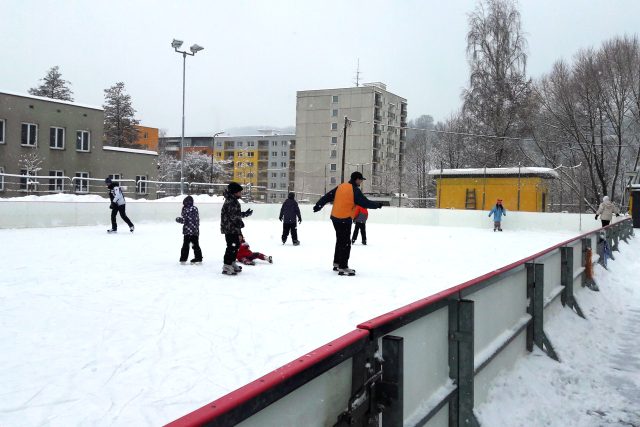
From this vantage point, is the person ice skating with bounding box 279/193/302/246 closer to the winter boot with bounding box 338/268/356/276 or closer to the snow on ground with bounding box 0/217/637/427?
the snow on ground with bounding box 0/217/637/427

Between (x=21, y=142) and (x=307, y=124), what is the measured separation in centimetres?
4820

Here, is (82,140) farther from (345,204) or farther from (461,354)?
(461,354)

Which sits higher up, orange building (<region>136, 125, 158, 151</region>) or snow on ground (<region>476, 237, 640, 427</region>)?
orange building (<region>136, 125, 158, 151</region>)

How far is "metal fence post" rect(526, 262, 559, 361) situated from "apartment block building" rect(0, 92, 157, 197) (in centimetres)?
2456

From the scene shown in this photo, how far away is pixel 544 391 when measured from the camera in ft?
13.3

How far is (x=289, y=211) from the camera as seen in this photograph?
1347 cm

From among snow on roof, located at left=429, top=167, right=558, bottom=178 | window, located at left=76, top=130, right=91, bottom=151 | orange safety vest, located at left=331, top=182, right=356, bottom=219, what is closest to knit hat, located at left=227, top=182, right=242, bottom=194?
orange safety vest, located at left=331, top=182, right=356, bottom=219

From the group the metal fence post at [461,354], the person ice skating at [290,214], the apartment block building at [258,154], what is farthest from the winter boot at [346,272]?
the apartment block building at [258,154]

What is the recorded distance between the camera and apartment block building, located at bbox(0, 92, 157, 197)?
28.3 m

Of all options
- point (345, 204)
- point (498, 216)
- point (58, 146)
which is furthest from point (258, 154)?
point (345, 204)

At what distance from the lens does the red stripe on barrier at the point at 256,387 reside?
130cm

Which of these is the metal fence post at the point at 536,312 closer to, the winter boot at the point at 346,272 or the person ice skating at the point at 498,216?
the winter boot at the point at 346,272

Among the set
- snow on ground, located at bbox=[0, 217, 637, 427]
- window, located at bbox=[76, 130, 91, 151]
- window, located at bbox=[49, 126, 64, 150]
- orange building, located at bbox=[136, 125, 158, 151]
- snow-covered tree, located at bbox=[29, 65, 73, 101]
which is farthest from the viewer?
orange building, located at bbox=[136, 125, 158, 151]

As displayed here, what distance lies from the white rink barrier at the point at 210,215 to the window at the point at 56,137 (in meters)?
11.4
